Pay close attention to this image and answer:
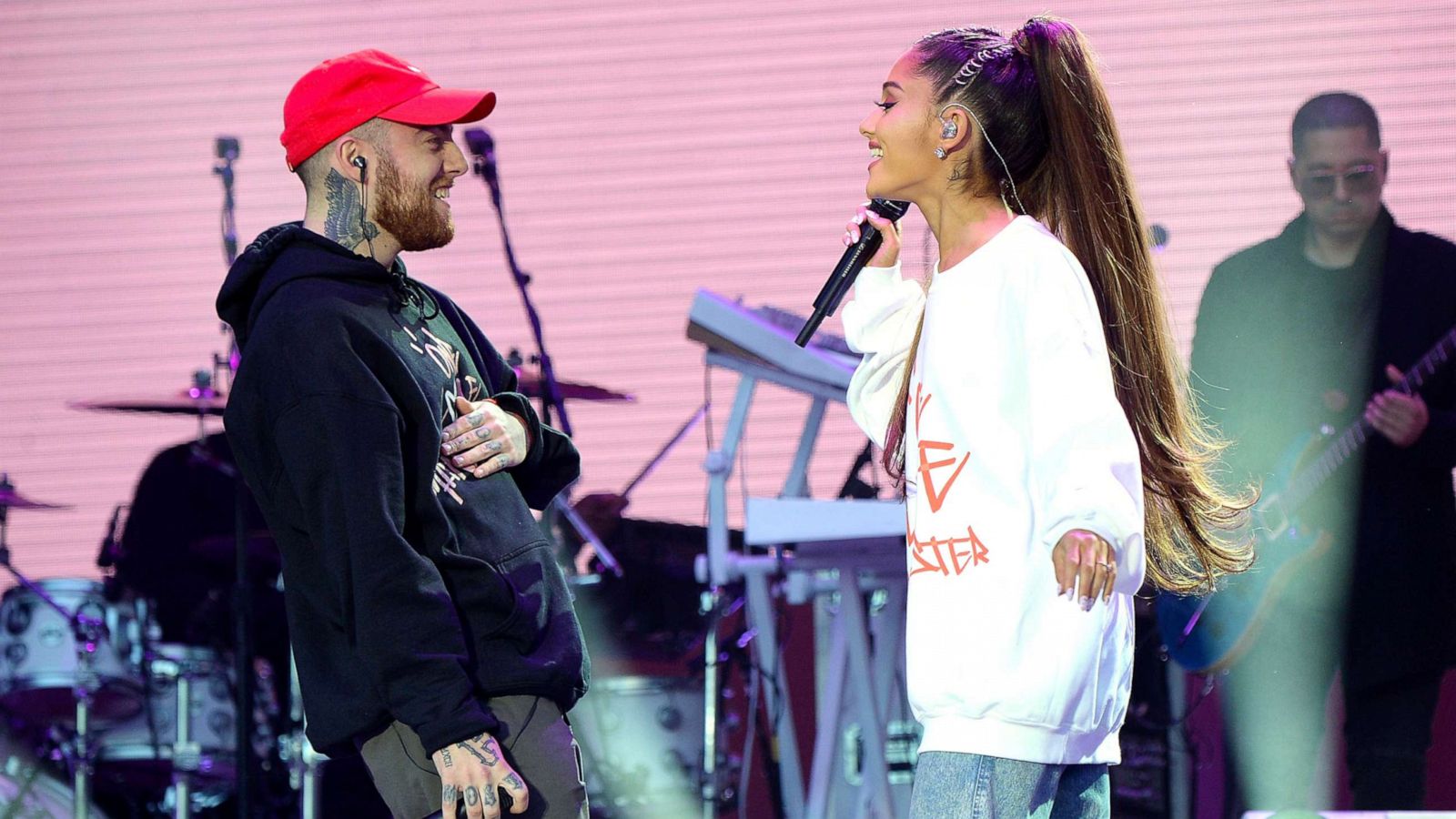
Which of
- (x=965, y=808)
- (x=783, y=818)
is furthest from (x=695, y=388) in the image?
(x=965, y=808)

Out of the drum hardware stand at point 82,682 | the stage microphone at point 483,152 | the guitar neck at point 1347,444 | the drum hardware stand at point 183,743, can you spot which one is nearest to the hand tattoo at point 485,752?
the stage microphone at point 483,152

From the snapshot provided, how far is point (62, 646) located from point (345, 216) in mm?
3358

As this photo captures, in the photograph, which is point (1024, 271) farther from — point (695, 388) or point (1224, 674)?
point (695, 388)

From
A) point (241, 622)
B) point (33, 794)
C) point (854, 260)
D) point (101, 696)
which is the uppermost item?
point (854, 260)

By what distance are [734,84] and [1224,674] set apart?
225 centimetres

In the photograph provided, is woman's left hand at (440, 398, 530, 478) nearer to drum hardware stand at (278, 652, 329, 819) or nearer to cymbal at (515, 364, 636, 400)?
drum hardware stand at (278, 652, 329, 819)

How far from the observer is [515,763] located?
5.69 ft

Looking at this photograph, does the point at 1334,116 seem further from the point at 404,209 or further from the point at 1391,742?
the point at 404,209

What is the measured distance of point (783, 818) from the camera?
4.16 metres

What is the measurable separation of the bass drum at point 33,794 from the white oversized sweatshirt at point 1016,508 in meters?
3.83

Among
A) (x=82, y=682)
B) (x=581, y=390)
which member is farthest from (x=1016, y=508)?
(x=82, y=682)

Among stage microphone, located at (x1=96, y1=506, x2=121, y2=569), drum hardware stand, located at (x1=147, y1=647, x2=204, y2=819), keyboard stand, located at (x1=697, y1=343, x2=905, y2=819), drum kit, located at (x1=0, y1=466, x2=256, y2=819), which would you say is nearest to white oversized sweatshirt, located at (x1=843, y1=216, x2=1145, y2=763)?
keyboard stand, located at (x1=697, y1=343, x2=905, y2=819)

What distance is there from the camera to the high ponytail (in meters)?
1.71

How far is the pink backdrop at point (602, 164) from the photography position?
4430 millimetres
